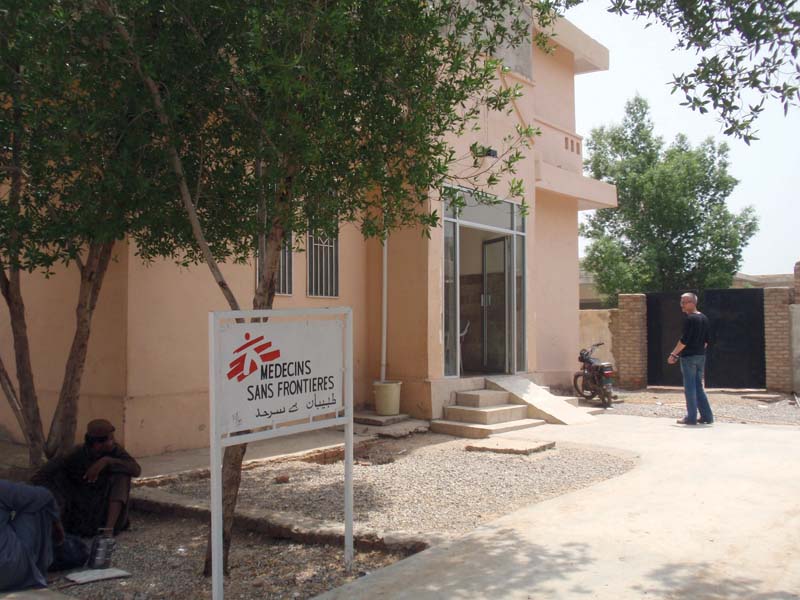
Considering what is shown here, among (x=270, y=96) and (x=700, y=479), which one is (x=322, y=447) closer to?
(x=700, y=479)

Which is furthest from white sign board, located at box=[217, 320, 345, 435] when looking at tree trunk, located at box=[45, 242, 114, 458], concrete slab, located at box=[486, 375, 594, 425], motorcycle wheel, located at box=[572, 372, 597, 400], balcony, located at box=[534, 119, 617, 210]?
balcony, located at box=[534, 119, 617, 210]

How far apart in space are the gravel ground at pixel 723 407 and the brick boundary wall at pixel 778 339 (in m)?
0.38

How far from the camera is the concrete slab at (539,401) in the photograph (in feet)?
36.0

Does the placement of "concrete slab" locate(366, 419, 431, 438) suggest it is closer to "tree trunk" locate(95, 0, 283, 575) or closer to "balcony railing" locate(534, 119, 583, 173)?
"tree trunk" locate(95, 0, 283, 575)

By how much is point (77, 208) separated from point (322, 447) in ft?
14.1

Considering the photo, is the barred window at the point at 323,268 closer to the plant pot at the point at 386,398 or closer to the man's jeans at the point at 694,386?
the plant pot at the point at 386,398

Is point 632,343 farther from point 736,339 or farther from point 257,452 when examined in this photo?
point 257,452

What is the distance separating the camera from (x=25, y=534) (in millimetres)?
4723

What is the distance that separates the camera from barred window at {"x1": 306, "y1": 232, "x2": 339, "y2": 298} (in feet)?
34.4

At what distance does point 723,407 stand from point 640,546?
30.4 feet

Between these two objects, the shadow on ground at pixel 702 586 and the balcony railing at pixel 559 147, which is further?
the balcony railing at pixel 559 147

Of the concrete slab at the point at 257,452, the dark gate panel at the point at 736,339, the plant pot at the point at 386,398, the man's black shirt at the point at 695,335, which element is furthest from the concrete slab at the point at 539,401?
the dark gate panel at the point at 736,339

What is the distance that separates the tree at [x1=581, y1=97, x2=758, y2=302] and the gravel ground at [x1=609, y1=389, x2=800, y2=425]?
14995 millimetres

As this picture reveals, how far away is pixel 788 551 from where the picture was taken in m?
4.69
